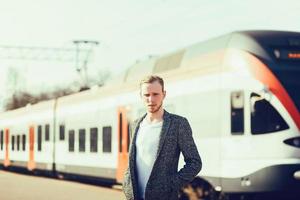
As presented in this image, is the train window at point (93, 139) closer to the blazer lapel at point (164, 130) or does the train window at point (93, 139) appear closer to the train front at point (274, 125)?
the train front at point (274, 125)

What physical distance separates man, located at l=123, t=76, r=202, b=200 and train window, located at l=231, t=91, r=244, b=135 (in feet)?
24.7

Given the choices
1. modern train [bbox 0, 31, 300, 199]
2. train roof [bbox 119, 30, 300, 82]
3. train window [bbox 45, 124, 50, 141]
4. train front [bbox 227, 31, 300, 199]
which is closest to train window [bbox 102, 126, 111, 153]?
modern train [bbox 0, 31, 300, 199]

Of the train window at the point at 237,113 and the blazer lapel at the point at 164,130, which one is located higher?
the blazer lapel at the point at 164,130

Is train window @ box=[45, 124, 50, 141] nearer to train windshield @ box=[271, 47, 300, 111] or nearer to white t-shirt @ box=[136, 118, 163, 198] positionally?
train windshield @ box=[271, 47, 300, 111]

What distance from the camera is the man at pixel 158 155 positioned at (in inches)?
147

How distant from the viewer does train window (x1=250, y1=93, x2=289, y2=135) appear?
1092cm

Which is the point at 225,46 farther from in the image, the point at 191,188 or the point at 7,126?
the point at 7,126

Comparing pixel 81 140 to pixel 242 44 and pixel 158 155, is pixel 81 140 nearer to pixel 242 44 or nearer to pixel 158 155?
pixel 242 44

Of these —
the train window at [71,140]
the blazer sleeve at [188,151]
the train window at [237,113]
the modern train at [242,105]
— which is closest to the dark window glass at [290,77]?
the modern train at [242,105]

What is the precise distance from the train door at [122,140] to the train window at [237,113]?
4.65 meters

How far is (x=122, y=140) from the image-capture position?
15938 millimetres

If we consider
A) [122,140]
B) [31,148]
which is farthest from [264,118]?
[31,148]

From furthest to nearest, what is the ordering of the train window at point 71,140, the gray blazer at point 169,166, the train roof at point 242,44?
the train window at point 71,140, the train roof at point 242,44, the gray blazer at point 169,166

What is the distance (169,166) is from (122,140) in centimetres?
1221
